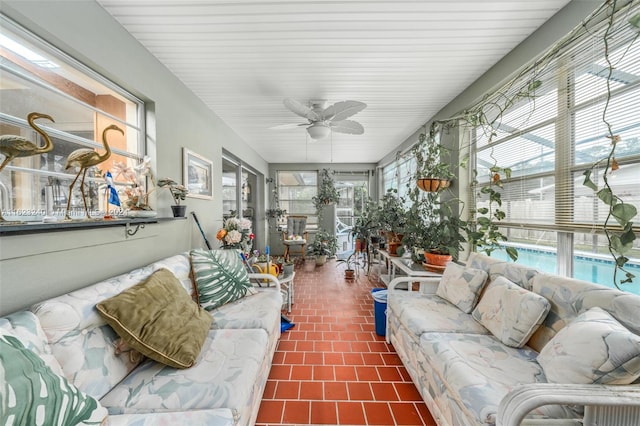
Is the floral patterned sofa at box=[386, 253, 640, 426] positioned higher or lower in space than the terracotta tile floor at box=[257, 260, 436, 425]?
higher

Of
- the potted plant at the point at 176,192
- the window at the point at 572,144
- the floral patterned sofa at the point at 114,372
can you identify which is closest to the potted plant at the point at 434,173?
the window at the point at 572,144

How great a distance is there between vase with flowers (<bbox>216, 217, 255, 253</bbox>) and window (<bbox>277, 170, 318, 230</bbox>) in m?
3.42

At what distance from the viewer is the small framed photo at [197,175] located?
2295mm

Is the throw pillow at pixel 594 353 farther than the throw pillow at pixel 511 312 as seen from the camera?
No

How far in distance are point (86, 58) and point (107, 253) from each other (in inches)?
44.1

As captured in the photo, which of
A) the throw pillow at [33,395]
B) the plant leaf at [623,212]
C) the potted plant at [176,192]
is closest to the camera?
the throw pillow at [33,395]

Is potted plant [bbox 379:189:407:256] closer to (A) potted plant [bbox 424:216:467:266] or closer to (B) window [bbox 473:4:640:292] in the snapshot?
(A) potted plant [bbox 424:216:467:266]

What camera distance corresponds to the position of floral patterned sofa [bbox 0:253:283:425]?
846 millimetres

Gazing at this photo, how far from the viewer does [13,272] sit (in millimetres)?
1012

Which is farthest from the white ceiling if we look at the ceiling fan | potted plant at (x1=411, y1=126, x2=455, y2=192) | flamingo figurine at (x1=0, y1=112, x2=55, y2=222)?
flamingo figurine at (x1=0, y1=112, x2=55, y2=222)

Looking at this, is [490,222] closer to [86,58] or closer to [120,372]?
[120,372]

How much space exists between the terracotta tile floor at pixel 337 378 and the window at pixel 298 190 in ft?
12.0

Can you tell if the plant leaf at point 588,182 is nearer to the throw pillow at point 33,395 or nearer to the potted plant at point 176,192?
the throw pillow at point 33,395

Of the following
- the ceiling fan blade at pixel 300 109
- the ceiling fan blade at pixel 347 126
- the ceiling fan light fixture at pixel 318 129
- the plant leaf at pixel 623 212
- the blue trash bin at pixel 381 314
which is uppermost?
the ceiling fan blade at pixel 300 109
